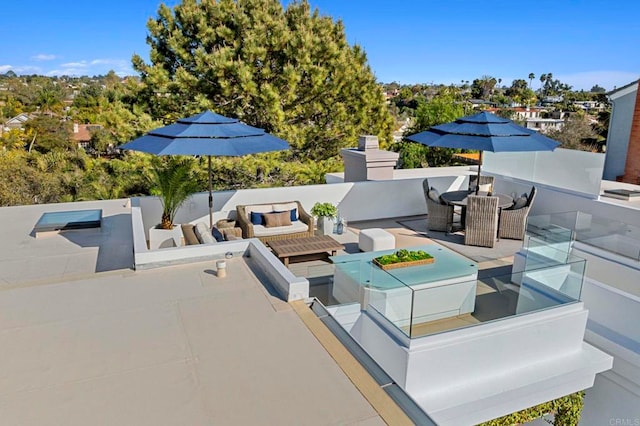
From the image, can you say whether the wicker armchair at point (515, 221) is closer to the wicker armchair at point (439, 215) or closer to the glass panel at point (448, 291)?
the wicker armchair at point (439, 215)

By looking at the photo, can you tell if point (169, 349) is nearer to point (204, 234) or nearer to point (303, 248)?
point (204, 234)

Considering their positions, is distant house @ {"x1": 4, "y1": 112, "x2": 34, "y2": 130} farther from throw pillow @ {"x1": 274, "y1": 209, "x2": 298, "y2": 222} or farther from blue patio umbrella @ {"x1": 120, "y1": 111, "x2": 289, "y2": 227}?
blue patio umbrella @ {"x1": 120, "y1": 111, "x2": 289, "y2": 227}

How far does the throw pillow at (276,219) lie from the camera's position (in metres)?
8.01

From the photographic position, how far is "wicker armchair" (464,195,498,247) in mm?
8094

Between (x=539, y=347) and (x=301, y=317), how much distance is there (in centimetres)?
338

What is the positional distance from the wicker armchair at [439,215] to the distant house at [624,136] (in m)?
10.9

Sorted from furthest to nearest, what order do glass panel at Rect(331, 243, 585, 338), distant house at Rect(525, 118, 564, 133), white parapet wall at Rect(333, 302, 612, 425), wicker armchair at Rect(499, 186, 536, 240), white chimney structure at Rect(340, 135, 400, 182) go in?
distant house at Rect(525, 118, 564, 133) → white chimney structure at Rect(340, 135, 400, 182) → wicker armchair at Rect(499, 186, 536, 240) → glass panel at Rect(331, 243, 585, 338) → white parapet wall at Rect(333, 302, 612, 425)

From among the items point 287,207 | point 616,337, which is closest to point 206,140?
point 287,207

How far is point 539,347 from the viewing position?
5.57 metres

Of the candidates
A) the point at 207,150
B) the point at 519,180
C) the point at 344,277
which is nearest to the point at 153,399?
the point at 344,277

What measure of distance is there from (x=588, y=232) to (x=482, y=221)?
1.70m

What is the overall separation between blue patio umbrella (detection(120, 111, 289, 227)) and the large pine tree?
26.8 feet

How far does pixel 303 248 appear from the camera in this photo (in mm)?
6820

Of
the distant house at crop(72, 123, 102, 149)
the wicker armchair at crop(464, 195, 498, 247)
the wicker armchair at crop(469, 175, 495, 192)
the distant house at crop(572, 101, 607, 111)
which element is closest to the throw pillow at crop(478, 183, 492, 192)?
the wicker armchair at crop(469, 175, 495, 192)
